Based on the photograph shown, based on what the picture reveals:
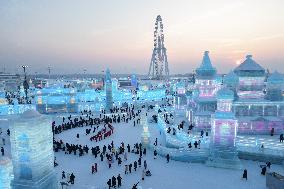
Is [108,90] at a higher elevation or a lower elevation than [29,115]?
lower

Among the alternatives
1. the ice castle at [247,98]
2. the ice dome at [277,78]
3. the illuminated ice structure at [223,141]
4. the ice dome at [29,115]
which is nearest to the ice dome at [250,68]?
the ice castle at [247,98]

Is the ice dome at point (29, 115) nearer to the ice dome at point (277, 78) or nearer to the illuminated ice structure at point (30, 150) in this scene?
the illuminated ice structure at point (30, 150)

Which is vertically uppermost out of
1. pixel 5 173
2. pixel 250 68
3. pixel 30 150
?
pixel 250 68

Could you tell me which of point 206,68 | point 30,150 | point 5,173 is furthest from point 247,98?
point 5,173

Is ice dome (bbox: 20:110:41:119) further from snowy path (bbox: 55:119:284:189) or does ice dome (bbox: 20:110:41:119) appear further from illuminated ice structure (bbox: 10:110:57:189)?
snowy path (bbox: 55:119:284:189)

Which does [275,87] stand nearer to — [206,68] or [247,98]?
[247,98]
